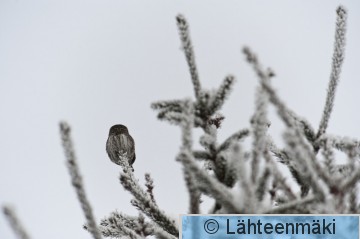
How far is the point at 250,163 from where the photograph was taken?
1582 mm

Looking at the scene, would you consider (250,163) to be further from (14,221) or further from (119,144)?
(119,144)

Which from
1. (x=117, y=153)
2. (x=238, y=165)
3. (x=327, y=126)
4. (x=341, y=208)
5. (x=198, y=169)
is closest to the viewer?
(x=238, y=165)

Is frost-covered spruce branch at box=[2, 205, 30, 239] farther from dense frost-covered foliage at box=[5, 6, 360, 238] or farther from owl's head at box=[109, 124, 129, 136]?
owl's head at box=[109, 124, 129, 136]

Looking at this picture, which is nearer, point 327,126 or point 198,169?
point 198,169

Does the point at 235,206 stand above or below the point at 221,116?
below

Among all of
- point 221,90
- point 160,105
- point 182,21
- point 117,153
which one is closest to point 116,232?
point 117,153

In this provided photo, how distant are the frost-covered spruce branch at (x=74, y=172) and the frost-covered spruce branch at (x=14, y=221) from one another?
0.73 feet

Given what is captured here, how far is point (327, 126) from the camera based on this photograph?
2.46 m

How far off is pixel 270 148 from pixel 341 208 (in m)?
0.89

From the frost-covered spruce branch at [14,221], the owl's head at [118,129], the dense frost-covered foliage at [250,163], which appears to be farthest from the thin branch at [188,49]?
the owl's head at [118,129]

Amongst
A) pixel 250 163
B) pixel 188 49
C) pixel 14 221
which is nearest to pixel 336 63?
pixel 188 49

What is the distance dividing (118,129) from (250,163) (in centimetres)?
185

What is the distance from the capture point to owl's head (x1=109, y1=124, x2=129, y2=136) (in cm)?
325

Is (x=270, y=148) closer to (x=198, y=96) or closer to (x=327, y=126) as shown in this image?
(x=327, y=126)
